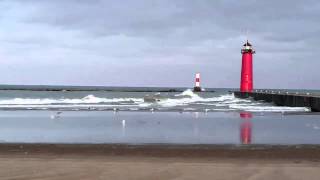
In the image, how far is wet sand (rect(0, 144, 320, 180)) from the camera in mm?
8133

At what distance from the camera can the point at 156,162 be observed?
32.2 feet

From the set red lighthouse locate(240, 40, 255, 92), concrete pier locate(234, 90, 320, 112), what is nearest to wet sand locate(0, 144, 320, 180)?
concrete pier locate(234, 90, 320, 112)

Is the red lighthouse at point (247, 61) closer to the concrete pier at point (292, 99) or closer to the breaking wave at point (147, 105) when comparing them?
the concrete pier at point (292, 99)

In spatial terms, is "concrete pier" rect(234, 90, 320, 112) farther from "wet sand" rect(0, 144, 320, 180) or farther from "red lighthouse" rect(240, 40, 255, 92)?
"wet sand" rect(0, 144, 320, 180)

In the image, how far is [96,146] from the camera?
41.7ft

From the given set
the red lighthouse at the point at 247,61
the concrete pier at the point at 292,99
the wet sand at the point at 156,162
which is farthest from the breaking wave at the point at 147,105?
the wet sand at the point at 156,162

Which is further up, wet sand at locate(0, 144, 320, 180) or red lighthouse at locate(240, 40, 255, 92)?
red lighthouse at locate(240, 40, 255, 92)

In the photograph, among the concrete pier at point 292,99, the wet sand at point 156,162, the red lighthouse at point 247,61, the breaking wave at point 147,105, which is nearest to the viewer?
the wet sand at point 156,162

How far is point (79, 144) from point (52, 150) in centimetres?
127

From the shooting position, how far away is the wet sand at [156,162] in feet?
26.7

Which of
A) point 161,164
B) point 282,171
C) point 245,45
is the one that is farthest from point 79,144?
point 245,45

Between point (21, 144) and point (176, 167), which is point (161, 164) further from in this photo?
point (21, 144)

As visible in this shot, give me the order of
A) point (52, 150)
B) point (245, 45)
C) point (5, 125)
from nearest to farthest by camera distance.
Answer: point (52, 150) → point (5, 125) → point (245, 45)

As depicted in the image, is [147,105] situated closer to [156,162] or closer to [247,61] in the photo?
[247,61]
